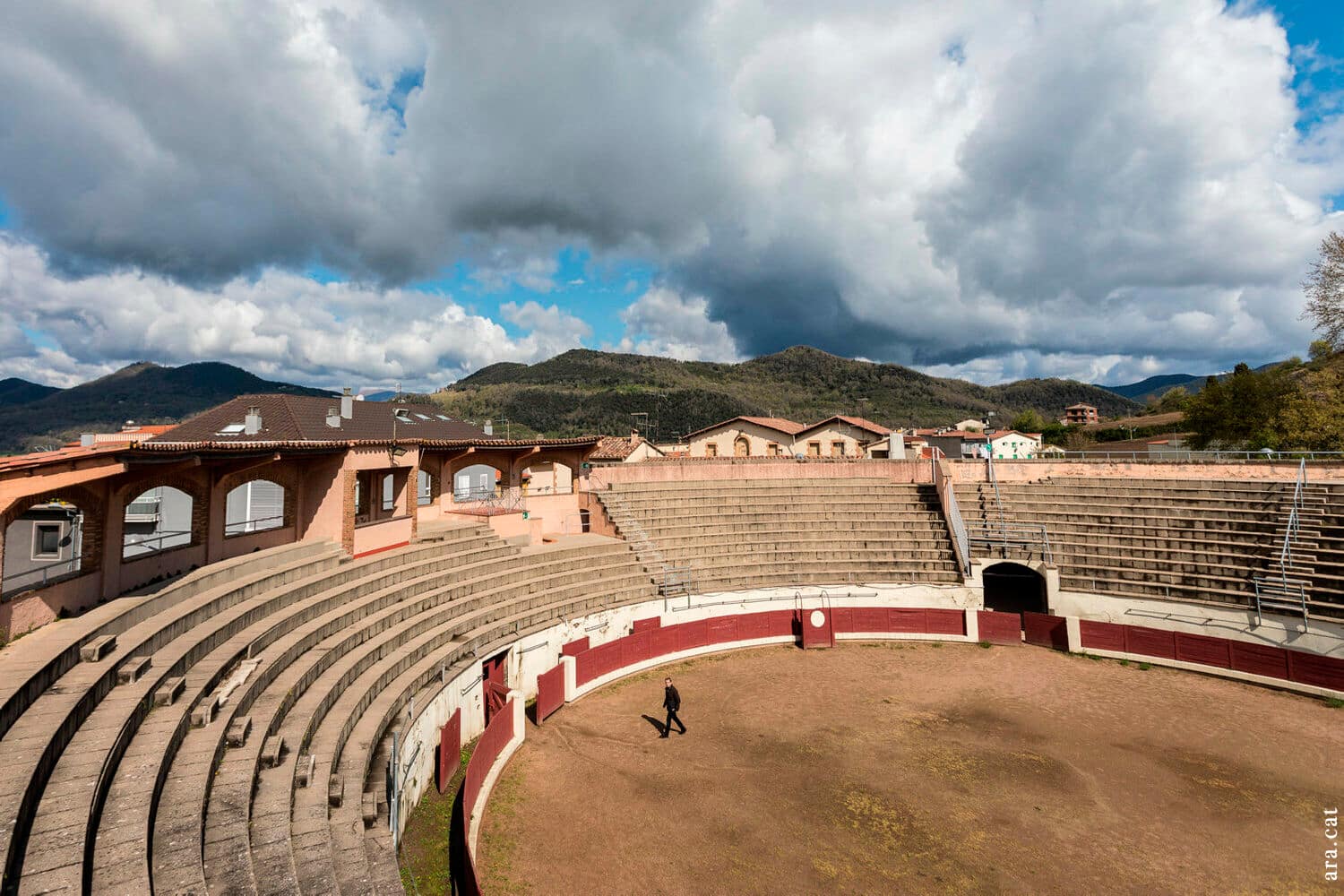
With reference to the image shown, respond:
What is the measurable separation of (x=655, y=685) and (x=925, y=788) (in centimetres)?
774

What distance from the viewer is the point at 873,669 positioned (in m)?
18.6

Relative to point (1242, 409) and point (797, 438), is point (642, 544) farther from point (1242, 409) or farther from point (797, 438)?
point (1242, 409)

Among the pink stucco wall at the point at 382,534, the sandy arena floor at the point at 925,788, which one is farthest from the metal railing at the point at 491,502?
the sandy arena floor at the point at 925,788

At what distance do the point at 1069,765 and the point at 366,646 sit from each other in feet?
51.4

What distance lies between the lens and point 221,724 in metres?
8.75

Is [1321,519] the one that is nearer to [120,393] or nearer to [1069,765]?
[1069,765]

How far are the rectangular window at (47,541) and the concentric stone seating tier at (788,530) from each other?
1670 centimetres

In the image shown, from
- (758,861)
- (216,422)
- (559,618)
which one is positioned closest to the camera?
(758,861)

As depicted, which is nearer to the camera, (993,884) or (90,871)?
(90,871)

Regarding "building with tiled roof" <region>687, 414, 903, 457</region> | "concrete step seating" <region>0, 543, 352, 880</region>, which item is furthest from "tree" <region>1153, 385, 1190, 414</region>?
"concrete step seating" <region>0, 543, 352, 880</region>

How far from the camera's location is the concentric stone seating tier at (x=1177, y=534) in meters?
19.4

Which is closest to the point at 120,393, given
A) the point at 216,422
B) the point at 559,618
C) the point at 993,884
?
the point at 216,422

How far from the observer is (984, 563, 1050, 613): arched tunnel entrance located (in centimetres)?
2384

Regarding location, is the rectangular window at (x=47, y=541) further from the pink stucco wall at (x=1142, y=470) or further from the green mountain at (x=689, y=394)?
the green mountain at (x=689, y=394)
